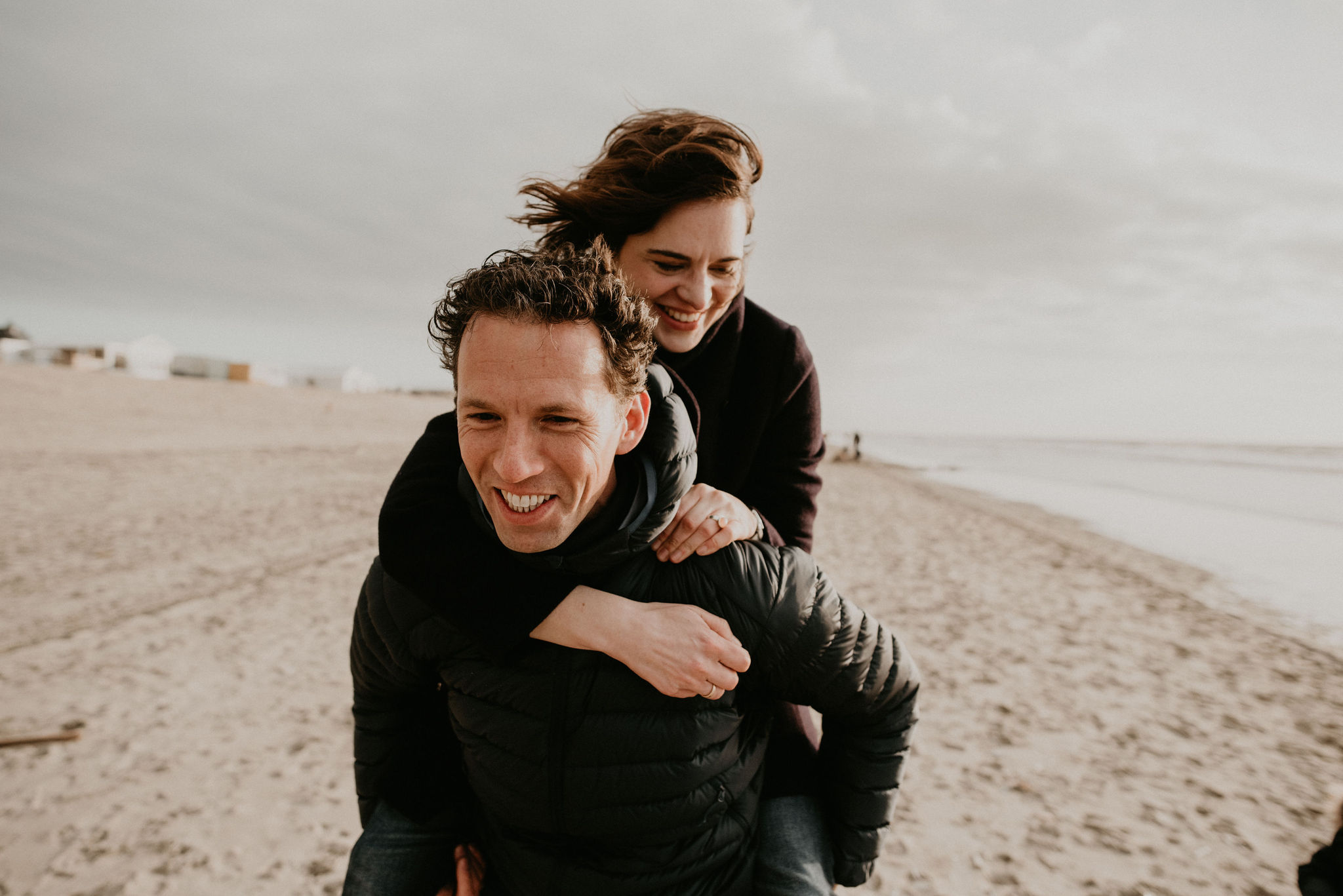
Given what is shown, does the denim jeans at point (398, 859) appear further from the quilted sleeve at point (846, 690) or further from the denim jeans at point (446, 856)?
the quilted sleeve at point (846, 690)

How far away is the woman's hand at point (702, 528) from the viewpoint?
184 centimetres

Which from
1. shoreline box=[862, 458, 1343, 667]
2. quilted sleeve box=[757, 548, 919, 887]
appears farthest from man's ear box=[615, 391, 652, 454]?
shoreline box=[862, 458, 1343, 667]

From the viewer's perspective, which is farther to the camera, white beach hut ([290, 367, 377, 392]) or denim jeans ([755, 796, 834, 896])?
white beach hut ([290, 367, 377, 392])

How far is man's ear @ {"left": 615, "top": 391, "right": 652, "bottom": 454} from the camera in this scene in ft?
6.02

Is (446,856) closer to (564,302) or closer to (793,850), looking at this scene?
(793,850)

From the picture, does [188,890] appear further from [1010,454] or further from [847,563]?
[1010,454]

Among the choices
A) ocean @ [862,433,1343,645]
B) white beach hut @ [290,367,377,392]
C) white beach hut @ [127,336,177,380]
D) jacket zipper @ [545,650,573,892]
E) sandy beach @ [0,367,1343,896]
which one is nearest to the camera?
jacket zipper @ [545,650,573,892]

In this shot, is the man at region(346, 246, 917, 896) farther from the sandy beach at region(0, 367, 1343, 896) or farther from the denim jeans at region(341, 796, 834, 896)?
the sandy beach at region(0, 367, 1343, 896)

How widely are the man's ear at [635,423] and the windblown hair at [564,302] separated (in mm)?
47

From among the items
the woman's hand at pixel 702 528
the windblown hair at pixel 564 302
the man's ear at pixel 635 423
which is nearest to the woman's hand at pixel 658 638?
the woman's hand at pixel 702 528

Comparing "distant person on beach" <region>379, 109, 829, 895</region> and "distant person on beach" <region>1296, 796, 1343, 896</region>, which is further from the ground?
"distant person on beach" <region>379, 109, 829, 895</region>

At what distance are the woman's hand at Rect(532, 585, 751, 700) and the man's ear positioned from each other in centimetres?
42

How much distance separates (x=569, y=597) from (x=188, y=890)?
10.3ft

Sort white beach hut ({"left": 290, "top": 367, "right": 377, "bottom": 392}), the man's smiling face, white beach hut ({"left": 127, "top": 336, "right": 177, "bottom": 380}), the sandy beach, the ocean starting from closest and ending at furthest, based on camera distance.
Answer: the man's smiling face
the sandy beach
the ocean
white beach hut ({"left": 127, "top": 336, "right": 177, "bottom": 380})
white beach hut ({"left": 290, "top": 367, "right": 377, "bottom": 392})
